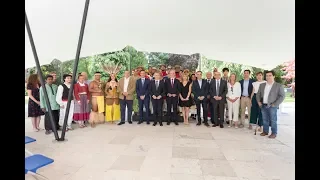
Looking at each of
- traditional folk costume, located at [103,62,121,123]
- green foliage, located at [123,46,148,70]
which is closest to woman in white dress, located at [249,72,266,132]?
traditional folk costume, located at [103,62,121,123]

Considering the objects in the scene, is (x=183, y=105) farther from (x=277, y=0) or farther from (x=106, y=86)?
(x=277, y=0)

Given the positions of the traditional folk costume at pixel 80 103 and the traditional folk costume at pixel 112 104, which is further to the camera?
the traditional folk costume at pixel 112 104

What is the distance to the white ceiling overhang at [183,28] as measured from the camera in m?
5.68

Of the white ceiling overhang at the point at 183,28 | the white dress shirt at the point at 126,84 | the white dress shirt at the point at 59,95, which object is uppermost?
the white ceiling overhang at the point at 183,28

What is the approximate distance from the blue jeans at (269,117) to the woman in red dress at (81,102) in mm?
4998

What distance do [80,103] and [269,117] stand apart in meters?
5.24

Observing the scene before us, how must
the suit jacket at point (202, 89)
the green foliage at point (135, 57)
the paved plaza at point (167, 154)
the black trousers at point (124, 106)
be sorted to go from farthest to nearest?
the green foliage at point (135, 57) → the black trousers at point (124, 106) → the suit jacket at point (202, 89) → the paved plaza at point (167, 154)

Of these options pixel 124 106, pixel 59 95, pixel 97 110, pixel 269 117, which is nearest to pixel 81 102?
pixel 97 110

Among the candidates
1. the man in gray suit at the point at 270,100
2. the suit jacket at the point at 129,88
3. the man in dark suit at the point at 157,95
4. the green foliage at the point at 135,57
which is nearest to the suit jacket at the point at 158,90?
the man in dark suit at the point at 157,95

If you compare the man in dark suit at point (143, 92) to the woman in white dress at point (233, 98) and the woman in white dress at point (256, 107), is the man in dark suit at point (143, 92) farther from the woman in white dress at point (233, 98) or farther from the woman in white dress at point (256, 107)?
the woman in white dress at point (256, 107)

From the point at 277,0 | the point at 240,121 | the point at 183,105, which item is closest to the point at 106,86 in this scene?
the point at 183,105

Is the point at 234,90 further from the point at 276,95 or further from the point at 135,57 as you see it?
the point at 135,57

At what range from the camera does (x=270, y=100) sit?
488cm

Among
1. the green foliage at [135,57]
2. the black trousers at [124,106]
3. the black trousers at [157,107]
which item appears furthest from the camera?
the green foliage at [135,57]
